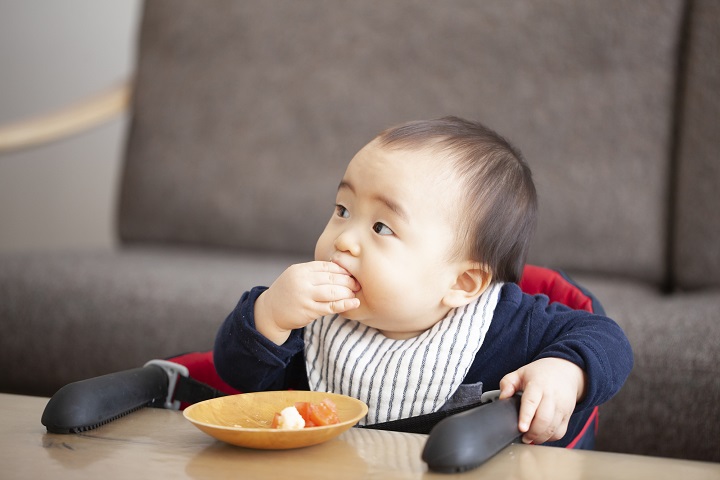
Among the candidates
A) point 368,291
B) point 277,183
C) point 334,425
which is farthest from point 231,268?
point 334,425

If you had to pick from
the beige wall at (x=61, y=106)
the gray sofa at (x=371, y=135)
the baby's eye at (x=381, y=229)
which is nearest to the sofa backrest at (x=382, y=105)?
the gray sofa at (x=371, y=135)

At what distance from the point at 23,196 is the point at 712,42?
7.45 feet

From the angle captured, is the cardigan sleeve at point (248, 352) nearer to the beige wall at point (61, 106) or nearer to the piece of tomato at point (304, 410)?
the piece of tomato at point (304, 410)

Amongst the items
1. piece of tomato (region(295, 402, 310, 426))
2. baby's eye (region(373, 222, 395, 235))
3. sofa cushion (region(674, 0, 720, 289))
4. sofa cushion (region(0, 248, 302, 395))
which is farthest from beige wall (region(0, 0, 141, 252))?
piece of tomato (region(295, 402, 310, 426))

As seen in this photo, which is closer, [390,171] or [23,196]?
[390,171]

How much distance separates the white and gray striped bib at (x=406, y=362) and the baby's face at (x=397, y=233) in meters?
0.04

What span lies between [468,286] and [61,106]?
2222 mm

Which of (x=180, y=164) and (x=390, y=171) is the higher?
(x=390, y=171)

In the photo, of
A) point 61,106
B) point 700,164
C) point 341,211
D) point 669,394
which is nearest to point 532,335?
point 341,211

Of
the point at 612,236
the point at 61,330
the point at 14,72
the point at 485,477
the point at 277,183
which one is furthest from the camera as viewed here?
the point at 14,72

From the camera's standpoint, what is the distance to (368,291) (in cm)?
87

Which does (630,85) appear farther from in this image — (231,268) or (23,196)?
(23,196)

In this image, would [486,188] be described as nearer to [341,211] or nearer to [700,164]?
[341,211]

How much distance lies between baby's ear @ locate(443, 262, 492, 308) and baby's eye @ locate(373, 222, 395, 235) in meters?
0.10
